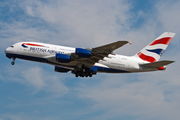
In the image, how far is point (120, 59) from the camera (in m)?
35.5

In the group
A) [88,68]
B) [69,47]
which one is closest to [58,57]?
[69,47]

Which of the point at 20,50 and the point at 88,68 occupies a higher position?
the point at 20,50

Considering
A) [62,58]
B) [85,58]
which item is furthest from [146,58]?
[62,58]

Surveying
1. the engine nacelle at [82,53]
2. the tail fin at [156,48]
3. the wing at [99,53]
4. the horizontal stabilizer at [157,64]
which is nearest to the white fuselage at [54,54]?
the horizontal stabilizer at [157,64]

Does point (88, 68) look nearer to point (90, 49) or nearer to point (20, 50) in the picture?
point (90, 49)

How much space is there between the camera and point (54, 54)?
33.4 metres

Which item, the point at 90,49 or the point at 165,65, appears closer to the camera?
the point at 90,49

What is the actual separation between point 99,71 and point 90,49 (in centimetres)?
575

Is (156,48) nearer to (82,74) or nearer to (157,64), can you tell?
(157,64)

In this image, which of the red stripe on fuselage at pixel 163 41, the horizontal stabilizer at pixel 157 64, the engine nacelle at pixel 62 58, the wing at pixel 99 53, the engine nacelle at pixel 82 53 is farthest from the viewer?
the red stripe on fuselage at pixel 163 41

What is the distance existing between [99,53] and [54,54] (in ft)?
21.4

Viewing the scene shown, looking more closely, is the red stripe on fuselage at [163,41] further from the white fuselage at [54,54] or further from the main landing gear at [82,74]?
the main landing gear at [82,74]

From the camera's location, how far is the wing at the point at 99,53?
2892 cm

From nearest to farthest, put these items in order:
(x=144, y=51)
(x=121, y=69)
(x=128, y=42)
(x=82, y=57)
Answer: (x=128, y=42)
(x=82, y=57)
(x=121, y=69)
(x=144, y=51)
